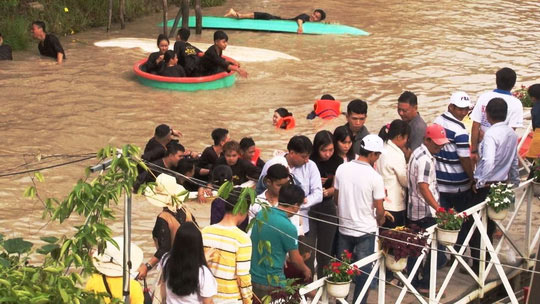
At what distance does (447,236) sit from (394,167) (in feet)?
2.65

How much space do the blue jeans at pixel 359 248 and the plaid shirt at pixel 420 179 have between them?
2.49 feet

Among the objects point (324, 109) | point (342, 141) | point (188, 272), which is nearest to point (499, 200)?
point (342, 141)

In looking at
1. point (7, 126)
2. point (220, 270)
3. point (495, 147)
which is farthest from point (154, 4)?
point (220, 270)

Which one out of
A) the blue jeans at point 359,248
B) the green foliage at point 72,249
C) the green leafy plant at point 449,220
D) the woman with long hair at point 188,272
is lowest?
the blue jeans at point 359,248

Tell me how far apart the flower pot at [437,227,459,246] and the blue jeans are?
62 centimetres

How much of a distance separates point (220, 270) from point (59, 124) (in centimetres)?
906

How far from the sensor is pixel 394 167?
881 cm

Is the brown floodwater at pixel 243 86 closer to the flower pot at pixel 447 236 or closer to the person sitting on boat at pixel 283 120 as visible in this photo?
the person sitting on boat at pixel 283 120

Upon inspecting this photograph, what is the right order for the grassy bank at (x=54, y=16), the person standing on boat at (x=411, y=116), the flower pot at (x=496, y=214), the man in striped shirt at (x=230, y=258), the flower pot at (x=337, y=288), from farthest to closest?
the grassy bank at (x=54, y=16) < the person standing on boat at (x=411, y=116) < the flower pot at (x=496, y=214) < the flower pot at (x=337, y=288) < the man in striped shirt at (x=230, y=258)

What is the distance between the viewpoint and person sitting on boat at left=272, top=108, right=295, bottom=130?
48.6ft

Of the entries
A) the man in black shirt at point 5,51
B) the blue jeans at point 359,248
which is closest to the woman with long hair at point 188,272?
the blue jeans at point 359,248

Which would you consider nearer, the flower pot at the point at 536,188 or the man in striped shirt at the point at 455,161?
the man in striped shirt at the point at 455,161

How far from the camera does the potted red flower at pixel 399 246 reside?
7.72 m

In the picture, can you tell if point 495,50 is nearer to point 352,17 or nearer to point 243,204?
point 352,17
